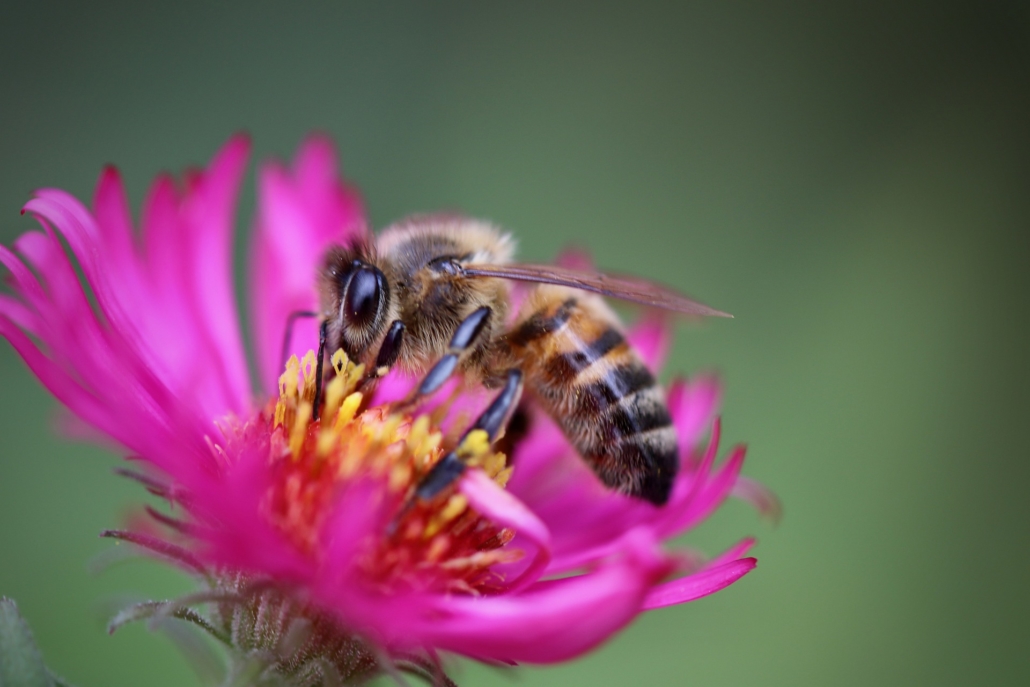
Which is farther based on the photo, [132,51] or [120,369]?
[132,51]

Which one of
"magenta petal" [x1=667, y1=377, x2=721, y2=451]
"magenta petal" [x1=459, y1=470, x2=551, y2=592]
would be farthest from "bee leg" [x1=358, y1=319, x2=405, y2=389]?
"magenta petal" [x1=667, y1=377, x2=721, y2=451]

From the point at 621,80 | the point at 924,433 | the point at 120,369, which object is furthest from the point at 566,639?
the point at 621,80

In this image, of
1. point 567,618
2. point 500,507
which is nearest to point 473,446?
point 500,507

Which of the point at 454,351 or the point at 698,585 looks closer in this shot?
the point at 698,585

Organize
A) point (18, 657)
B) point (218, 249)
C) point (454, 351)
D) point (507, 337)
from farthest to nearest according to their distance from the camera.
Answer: point (218, 249) < point (507, 337) < point (454, 351) < point (18, 657)

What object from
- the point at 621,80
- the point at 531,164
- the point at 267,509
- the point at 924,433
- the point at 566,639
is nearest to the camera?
the point at 566,639

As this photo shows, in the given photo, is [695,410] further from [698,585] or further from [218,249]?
[218,249]

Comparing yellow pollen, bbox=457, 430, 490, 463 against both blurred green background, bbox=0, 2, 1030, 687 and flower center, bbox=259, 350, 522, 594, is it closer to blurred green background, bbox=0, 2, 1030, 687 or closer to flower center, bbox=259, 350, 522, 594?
flower center, bbox=259, 350, 522, 594

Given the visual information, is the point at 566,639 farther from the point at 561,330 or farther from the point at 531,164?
the point at 531,164
